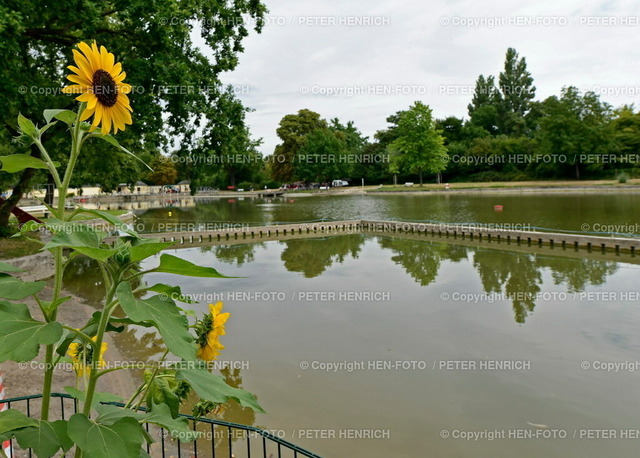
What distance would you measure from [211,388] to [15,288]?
20.1 inches

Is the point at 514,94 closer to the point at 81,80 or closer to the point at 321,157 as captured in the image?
the point at 321,157

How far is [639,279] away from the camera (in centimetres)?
1207

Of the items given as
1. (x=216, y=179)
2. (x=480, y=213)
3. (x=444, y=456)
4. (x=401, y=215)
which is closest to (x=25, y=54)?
(x=444, y=456)

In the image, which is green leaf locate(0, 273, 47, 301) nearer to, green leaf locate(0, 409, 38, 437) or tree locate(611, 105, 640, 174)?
green leaf locate(0, 409, 38, 437)

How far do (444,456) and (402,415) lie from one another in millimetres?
880

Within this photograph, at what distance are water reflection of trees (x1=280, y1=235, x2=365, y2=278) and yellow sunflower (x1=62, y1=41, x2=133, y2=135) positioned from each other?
12.9 metres

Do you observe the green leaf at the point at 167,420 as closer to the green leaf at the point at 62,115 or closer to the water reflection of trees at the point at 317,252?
the green leaf at the point at 62,115

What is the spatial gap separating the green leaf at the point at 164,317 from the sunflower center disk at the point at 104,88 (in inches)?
23.0

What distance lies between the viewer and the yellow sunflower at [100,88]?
1.21m

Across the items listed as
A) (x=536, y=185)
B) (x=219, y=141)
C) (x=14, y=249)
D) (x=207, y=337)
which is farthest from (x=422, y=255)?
(x=536, y=185)

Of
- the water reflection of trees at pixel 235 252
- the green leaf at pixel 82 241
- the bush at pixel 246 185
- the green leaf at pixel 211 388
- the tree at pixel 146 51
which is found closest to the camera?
the green leaf at pixel 82 241

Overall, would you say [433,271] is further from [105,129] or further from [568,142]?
[568,142]

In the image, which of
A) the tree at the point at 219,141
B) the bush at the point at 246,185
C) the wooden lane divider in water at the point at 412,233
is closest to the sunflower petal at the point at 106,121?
the tree at the point at 219,141

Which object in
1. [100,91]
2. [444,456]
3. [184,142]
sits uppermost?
[184,142]
